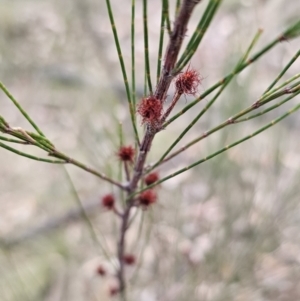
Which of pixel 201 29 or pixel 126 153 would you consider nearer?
pixel 201 29

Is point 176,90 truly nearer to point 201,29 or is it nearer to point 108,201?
point 201,29

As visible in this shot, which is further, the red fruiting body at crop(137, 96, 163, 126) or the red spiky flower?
the red spiky flower

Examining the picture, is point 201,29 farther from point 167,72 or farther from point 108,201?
point 108,201

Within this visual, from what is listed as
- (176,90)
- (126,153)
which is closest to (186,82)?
(176,90)

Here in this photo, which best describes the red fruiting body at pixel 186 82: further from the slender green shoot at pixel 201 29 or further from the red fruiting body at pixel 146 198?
the red fruiting body at pixel 146 198

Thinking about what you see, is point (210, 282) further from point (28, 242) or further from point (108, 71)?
point (108, 71)

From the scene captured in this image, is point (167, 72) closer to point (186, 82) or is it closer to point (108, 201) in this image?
point (186, 82)

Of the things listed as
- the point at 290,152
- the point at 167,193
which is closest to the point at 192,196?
the point at 167,193

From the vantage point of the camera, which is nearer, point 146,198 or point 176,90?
point 176,90

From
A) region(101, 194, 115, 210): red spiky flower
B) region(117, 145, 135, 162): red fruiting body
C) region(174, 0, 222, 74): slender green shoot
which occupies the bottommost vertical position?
region(174, 0, 222, 74): slender green shoot

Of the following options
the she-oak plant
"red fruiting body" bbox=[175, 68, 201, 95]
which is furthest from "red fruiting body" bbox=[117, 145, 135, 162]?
"red fruiting body" bbox=[175, 68, 201, 95]

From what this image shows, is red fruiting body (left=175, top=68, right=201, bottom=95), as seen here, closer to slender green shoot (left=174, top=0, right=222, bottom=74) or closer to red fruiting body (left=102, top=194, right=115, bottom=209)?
slender green shoot (left=174, top=0, right=222, bottom=74)

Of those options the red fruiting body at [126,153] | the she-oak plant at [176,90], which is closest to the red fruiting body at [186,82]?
the she-oak plant at [176,90]
